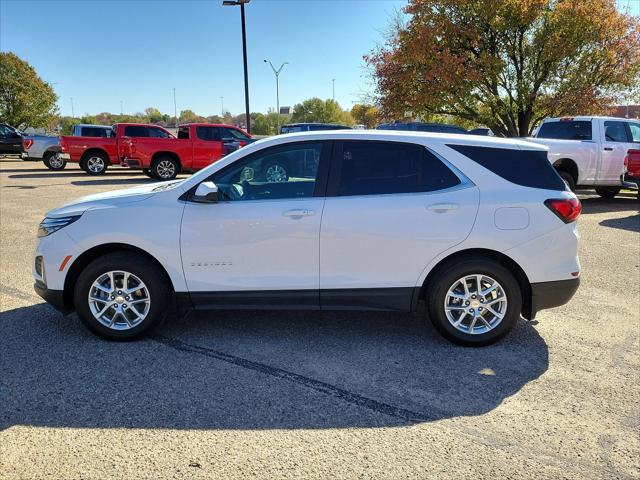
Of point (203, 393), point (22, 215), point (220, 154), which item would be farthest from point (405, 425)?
point (220, 154)

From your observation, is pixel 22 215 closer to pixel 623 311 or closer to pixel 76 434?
pixel 76 434

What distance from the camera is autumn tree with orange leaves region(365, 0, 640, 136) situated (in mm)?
17125

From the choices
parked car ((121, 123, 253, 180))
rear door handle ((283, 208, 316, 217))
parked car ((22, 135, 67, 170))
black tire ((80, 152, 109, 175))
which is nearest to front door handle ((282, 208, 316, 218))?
rear door handle ((283, 208, 316, 217))

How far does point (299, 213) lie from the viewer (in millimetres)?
4133

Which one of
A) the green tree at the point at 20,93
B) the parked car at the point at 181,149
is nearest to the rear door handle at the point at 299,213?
the parked car at the point at 181,149

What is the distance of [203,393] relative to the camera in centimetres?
349

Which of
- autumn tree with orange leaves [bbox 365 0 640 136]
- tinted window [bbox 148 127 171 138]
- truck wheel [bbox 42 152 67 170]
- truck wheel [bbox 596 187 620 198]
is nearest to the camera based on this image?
truck wheel [bbox 596 187 620 198]

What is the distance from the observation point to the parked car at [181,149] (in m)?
17.8

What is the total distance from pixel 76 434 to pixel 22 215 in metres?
9.24

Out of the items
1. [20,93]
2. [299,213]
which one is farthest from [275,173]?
[20,93]

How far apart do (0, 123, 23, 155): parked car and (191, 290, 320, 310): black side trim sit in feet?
91.7

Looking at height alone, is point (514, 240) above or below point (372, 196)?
A: below

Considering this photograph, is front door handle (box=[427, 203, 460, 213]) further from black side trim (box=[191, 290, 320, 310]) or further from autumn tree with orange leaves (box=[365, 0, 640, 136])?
autumn tree with orange leaves (box=[365, 0, 640, 136])

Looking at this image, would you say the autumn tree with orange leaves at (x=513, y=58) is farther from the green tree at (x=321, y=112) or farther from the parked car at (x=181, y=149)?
the green tree at (x=321, y=112)
